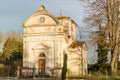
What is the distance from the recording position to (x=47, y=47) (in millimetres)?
42656

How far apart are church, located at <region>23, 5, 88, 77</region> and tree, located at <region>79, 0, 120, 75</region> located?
13556mm

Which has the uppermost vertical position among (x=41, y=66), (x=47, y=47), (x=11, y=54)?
(x=47, y=47)

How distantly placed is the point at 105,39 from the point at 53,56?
585 inches

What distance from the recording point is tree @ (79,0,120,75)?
2805 cm

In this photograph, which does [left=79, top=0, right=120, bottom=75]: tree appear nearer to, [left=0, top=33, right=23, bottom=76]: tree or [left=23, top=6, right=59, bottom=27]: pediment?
[left=23, top=6, right=59, bottom=27]: pediment

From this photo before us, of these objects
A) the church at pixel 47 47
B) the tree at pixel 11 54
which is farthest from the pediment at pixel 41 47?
the tree at pixel 11 54

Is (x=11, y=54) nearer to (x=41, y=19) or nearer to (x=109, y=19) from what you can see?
(x=41, y=19)

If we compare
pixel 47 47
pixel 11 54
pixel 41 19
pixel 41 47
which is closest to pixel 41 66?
pixel 41 47

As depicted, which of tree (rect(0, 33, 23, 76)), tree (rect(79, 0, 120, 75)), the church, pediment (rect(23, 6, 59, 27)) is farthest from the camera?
tree (rect(0, 33, 23, 76))

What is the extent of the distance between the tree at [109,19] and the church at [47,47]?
1356 centimetres

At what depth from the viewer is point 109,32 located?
28.1 meters

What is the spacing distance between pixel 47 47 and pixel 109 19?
1635cm

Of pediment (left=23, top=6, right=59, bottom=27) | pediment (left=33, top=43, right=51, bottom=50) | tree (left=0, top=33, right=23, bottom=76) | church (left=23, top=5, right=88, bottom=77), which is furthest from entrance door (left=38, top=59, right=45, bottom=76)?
tree (left=0, top=33, right=23, bottom=76)

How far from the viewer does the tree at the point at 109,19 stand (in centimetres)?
2805
